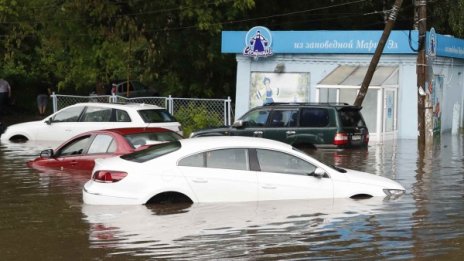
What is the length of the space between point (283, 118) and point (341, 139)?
5.70ft

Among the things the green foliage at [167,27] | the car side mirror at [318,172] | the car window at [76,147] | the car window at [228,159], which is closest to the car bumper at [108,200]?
the car window at [228,159]

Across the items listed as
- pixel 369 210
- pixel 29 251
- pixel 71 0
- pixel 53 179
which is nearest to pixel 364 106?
pixel 71 0

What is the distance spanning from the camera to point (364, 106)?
2873 centimetres

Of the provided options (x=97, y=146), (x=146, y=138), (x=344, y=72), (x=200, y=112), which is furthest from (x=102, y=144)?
(x=344, y=72)

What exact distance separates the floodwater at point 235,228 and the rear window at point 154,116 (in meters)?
8.27

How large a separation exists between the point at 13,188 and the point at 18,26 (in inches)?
922

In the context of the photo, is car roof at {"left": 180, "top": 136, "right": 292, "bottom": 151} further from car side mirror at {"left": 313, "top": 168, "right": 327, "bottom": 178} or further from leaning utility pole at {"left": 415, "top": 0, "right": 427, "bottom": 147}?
leaning utility pole at {"left": 415, "top": 0, "right": 427, "bottom": 147}

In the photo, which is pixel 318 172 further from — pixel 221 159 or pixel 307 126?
pixel 307 126

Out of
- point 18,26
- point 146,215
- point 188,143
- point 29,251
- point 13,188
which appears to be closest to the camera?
point 29,251

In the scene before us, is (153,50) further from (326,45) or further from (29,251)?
(29,251)

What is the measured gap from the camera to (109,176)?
449 inches

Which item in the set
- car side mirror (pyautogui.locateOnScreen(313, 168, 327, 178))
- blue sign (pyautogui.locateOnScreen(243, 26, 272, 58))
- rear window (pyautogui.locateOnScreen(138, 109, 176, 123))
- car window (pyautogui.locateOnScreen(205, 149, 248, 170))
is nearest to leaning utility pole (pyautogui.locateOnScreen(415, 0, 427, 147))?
rear window (pyautogui.locateOnScreen(138, 109, 176, 123))

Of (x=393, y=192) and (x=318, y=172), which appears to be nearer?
(x=318, y=172)

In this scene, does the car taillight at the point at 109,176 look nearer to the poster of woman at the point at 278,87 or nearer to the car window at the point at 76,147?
the car window at the point at 76,147
